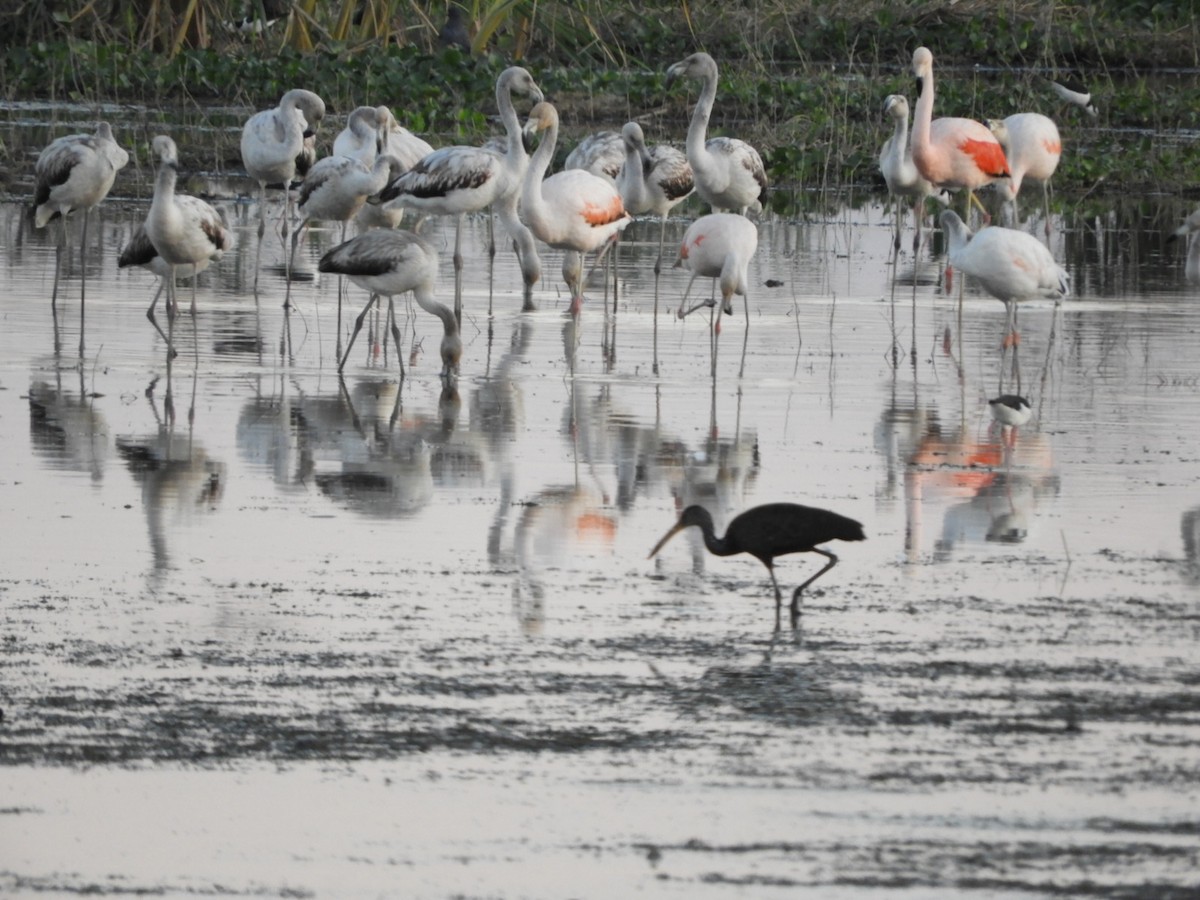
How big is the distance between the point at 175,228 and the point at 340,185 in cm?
242

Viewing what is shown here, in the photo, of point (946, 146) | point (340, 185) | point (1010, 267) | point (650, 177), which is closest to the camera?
point (1010, 267)

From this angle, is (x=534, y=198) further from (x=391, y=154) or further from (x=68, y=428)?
(x=68, y=428)

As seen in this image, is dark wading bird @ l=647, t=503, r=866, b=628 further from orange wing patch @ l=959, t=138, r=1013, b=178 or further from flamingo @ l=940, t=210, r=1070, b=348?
orange wing patch @ l=959, t=138, r=1013, b=178

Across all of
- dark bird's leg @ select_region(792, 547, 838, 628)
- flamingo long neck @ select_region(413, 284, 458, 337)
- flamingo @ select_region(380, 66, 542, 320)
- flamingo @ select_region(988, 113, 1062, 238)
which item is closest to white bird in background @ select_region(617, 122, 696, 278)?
flamingo @ select_region(380, 66, 542, 320)

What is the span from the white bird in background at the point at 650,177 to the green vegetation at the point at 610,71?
573cm

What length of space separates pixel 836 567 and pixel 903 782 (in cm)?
236

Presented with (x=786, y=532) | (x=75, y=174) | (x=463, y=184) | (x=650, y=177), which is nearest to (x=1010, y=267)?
(x=463, y=184)

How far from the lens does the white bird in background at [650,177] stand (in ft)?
49.4

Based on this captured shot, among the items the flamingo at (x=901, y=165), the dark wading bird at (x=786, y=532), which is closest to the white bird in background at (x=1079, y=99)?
the flamingo at (x=901, y=165)

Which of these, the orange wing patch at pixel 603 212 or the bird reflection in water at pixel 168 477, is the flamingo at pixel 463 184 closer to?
the orange wing patch at pixel 603 212

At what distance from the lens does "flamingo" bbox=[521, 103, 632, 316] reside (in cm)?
1377

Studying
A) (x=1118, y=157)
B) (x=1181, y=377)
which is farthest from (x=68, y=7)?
(x=1181, y=377)

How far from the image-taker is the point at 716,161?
1561 cm

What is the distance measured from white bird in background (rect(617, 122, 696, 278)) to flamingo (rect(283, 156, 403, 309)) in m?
1.55
